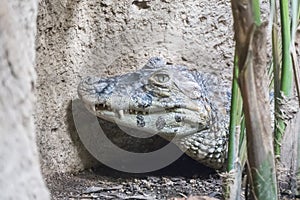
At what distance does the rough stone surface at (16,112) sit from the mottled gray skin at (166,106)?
4.28 feet

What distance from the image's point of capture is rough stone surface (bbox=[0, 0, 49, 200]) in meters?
0.82

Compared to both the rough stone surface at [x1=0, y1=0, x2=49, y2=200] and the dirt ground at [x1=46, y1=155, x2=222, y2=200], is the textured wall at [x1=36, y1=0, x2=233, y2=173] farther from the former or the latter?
the rough stone surface at [x1=0, y1=0, x2=49, y2=200]

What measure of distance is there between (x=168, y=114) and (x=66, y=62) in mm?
407

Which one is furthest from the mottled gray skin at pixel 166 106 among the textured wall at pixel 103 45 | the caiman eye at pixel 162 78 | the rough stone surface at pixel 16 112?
the rough stone surface at pixel 16 112

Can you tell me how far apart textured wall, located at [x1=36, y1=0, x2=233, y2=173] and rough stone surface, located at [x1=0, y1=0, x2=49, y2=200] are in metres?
1.29

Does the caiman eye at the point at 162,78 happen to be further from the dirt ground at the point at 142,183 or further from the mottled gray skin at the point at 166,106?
the dirt ground at the point at 142,183

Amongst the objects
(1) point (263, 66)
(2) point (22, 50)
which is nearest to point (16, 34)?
(2) point (22, 50)

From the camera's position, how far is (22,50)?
2.91 feet

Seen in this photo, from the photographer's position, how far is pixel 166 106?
2.24 m

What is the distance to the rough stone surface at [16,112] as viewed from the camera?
0.82m

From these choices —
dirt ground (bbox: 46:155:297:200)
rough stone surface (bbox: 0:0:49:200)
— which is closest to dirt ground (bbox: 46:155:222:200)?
dirt ground (bbox: 46:155:297:200)

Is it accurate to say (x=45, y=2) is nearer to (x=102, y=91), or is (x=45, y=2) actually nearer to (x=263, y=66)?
(x=102, y=91)

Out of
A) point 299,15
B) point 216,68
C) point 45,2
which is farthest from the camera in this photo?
point 216,68

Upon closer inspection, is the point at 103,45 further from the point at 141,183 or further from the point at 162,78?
the point at 141,183
